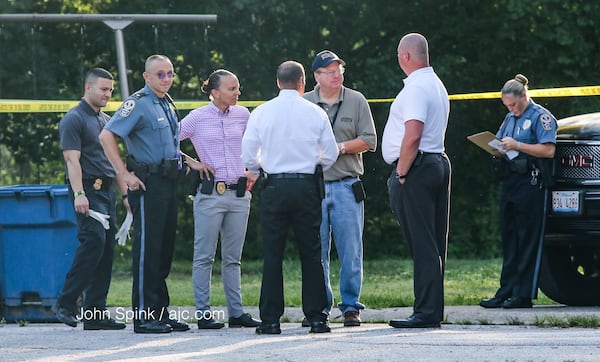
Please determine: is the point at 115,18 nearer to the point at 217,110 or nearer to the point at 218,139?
the point at 217,110

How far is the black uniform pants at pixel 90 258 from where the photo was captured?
9.39 m

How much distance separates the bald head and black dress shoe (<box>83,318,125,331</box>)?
266 centimetres

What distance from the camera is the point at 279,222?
855 cm

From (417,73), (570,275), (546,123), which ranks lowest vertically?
(570,275)

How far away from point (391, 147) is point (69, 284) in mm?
2511

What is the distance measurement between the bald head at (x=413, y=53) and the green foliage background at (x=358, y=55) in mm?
11298

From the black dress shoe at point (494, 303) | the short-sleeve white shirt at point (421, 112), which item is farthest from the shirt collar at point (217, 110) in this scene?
the black dress shoe at point (494, 303)

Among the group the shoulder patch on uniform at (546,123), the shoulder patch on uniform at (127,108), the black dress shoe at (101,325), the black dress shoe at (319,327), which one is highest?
the shoulder patch on uniform at (127,108)

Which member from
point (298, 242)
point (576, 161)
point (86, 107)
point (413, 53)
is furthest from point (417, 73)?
point (86, 107)

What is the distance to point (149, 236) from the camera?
8.80 m

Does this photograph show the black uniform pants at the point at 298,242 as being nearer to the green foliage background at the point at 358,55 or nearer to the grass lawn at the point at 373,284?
the grass lawn at the point at 373,284

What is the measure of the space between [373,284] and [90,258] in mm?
4787

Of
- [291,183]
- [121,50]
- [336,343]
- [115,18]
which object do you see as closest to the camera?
[336,343]

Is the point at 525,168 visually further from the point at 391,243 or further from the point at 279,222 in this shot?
the point at 391,243
